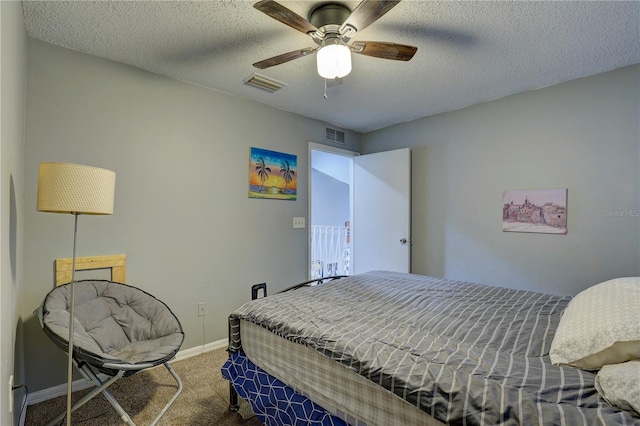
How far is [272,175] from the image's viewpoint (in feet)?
11.1

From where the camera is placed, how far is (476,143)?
329cm

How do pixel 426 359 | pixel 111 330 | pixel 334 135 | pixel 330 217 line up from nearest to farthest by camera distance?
pixel 426 359, pixel 111 330, pixel 334 135, pixel 330 217

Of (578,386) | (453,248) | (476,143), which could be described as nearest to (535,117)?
(476,143)

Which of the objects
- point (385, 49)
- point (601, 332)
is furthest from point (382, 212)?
point (601, 332)

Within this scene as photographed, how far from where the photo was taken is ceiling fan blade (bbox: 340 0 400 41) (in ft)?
4.62

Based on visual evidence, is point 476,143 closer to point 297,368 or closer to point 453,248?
point 453,248

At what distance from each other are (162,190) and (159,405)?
1632 millimetres

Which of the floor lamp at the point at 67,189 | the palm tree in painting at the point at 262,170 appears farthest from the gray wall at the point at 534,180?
the floor lamp at the point at 67,189

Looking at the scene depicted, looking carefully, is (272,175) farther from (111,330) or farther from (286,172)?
(111,330)

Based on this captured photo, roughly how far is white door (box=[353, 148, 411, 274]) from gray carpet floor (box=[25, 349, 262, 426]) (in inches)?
90.8

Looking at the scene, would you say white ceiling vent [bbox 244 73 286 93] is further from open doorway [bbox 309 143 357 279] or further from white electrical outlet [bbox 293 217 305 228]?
open doorway [bbox 309 143 357 279]

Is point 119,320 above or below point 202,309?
above

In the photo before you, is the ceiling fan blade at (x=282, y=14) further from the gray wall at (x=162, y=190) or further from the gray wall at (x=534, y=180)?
the gray wall at (x=534, y=180)

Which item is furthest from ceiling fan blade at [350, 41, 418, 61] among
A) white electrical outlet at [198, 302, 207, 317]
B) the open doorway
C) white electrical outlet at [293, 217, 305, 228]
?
the open doorway
